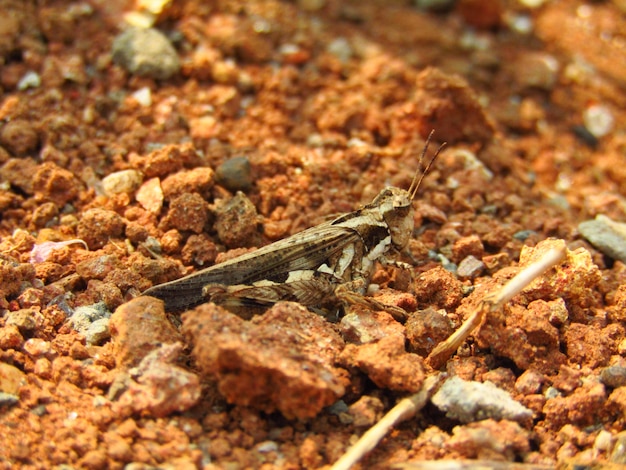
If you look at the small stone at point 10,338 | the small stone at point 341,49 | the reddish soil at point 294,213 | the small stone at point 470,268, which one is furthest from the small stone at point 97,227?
the small stone at point 341,49

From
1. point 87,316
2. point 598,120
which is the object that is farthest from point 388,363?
point 598,120

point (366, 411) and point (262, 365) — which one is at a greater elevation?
point (262, 365)

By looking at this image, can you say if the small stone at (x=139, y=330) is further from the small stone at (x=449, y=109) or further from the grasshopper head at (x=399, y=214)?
the small stone at (x=449, y=109)

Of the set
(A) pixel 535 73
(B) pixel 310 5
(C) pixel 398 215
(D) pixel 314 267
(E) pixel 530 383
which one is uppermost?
(B) pixel 310 5

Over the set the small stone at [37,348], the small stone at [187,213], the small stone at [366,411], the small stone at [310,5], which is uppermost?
the small stone at [310,5]

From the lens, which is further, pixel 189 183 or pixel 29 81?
pixel 29 81

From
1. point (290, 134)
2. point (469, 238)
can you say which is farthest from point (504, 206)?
point (290, 134)

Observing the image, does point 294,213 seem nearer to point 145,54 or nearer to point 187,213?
point 187,213

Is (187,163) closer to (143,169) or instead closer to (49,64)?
(143,169)
